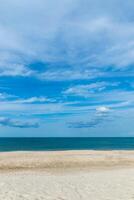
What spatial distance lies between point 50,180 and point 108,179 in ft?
9.42

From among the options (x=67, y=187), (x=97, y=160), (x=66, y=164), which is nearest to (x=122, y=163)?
(x=97, y=160)

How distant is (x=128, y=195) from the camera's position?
35.9 ft

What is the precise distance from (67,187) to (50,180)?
2.21 metres

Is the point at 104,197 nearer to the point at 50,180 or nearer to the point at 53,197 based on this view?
the point at 53,197

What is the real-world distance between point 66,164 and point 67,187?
953 cm

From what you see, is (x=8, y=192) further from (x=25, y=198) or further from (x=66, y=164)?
(x=66, y=164)

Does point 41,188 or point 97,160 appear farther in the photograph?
point 97,160

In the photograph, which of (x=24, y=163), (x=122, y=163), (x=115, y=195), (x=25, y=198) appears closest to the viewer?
(x=25, y=198)

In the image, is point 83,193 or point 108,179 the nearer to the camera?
point 83,193

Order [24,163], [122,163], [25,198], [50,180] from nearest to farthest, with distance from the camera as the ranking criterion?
1. [25,198]
2. [50,180]
3. [24,163]
4. [122,163]

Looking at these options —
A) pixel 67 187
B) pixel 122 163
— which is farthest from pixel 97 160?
pixel 67 187

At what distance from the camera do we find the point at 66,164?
869 inches

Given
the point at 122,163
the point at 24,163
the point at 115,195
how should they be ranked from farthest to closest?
the point at 122,163 → the point at 24,163 → the point at 115,195

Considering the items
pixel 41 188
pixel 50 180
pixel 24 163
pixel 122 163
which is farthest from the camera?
pixel 122 163
